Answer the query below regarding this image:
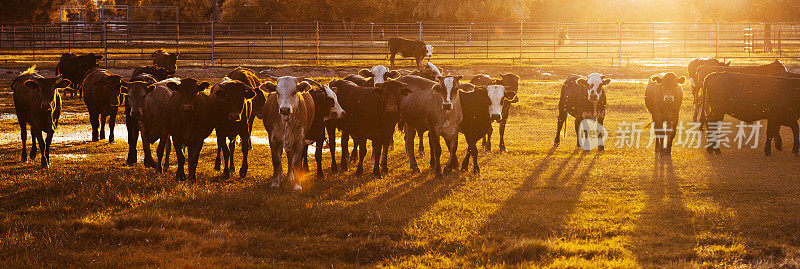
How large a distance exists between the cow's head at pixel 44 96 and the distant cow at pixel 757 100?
11.2 meters

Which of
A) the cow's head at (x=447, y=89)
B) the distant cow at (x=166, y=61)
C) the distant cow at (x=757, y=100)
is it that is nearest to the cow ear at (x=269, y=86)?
the cow's head at (x=447, y=89)

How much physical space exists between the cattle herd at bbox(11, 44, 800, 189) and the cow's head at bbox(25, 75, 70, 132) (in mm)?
16

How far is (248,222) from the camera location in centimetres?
926

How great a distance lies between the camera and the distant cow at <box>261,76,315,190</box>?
11055mm

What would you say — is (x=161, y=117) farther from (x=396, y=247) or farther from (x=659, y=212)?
(x=659, y=212)

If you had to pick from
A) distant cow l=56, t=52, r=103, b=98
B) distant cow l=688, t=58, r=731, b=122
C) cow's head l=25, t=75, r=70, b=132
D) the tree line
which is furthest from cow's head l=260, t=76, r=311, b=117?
the tree line

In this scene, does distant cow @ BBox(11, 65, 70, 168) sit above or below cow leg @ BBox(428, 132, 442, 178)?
above

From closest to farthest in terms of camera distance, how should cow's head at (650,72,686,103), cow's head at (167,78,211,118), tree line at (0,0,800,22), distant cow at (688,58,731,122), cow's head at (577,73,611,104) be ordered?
cow's head at (167,78,211,118) < cow's head at (650,72,686,103) < cow's head at (577,73,611,104) < distant cow at (688,58,731,122) < tree line at (0,0,800,22)

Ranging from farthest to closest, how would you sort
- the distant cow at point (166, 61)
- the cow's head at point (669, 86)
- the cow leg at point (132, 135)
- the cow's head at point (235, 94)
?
the distant cow at point (166, 61), the cow's head at point (669, 86), the cow leg at point (132, 135), the cow's head at point (235, 94)

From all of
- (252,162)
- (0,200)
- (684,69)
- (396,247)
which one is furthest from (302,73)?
(396,247)

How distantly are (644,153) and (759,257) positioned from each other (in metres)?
7.63

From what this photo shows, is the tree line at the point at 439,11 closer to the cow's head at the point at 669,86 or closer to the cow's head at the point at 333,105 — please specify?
the cow's head at the point at 669,86

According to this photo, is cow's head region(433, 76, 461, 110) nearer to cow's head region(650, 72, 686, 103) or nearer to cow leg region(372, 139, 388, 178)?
cow leg region(372, 139, 388, 178)

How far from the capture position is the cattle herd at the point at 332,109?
11586 mm
